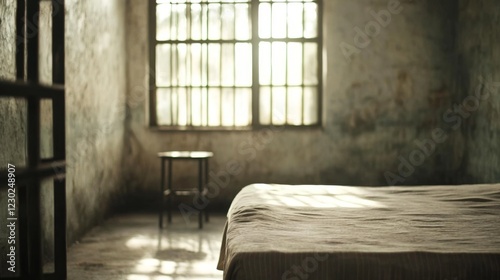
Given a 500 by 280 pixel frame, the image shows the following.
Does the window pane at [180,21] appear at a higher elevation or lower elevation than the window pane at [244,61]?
higher

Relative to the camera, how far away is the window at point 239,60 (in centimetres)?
687

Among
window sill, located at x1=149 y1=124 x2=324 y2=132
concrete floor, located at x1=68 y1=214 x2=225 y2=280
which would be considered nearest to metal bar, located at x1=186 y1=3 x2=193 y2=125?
window sill, located at x1=149 y1=124 x2=324 y2=132

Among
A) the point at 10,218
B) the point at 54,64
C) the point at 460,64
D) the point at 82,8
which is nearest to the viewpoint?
the point at 54,64

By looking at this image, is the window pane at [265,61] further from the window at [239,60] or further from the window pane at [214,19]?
the window pane at [214,19]

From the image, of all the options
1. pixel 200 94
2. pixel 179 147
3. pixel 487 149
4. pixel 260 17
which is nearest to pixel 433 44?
pixel 487 149

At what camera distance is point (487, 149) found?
5.83 meters

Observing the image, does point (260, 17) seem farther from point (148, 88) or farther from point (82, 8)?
point (82, 8)

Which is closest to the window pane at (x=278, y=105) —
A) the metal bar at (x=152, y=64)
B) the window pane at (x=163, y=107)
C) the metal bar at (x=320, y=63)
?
the metal bar at (x=320, y=63)

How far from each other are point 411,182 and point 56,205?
4.71 metres

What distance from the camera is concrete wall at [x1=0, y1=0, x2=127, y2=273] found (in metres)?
3.67

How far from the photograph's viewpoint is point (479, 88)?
604 centimetres

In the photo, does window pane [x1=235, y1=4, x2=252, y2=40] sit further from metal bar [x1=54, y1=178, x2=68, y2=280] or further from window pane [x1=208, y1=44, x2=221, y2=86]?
metal bar [x1=54, y1=178, x2=68, y2=280]

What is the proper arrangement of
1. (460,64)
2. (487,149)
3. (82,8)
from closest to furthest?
1. (82,8)
2. (487,149)
3. (460,64)

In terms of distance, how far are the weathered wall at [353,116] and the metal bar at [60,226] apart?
360cm
